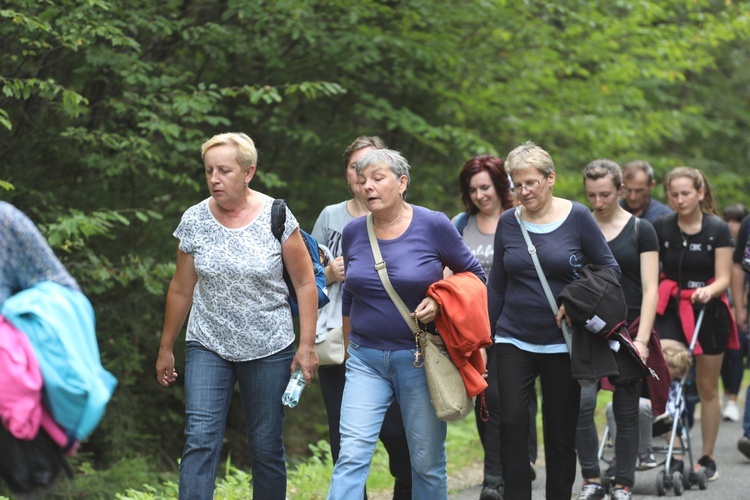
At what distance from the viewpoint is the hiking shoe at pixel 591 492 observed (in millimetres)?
6905

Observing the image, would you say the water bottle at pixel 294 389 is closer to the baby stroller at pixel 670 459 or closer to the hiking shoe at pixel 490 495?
the hiking shoe at pixel 490 495

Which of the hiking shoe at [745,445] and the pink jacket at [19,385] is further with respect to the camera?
the hiking shoe at [745,445]

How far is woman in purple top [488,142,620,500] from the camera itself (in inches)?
229

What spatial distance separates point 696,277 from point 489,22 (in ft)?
13.8

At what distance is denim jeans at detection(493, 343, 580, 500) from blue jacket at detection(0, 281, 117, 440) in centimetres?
268

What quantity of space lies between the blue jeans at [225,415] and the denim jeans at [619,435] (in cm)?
236

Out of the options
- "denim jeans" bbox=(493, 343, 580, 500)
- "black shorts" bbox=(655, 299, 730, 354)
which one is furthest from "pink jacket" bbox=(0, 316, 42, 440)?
"black shorts" bbox=(655, 299, 730, 354)

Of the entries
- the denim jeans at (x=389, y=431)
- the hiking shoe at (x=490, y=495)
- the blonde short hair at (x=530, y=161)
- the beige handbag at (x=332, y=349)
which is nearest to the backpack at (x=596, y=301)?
the blonde short hair at (x=530, y=161)

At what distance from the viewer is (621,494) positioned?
6.86 m

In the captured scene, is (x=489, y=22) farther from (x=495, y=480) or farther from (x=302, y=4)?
(x=495, y=480)

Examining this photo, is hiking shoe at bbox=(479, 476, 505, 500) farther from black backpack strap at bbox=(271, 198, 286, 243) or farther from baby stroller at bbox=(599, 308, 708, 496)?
black backpack strap at bbox=(271, 198, 286, 243)

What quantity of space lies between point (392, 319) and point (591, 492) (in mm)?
2481

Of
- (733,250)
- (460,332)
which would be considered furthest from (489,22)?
(460,332)

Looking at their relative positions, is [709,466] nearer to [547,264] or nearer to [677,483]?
[677,483]
